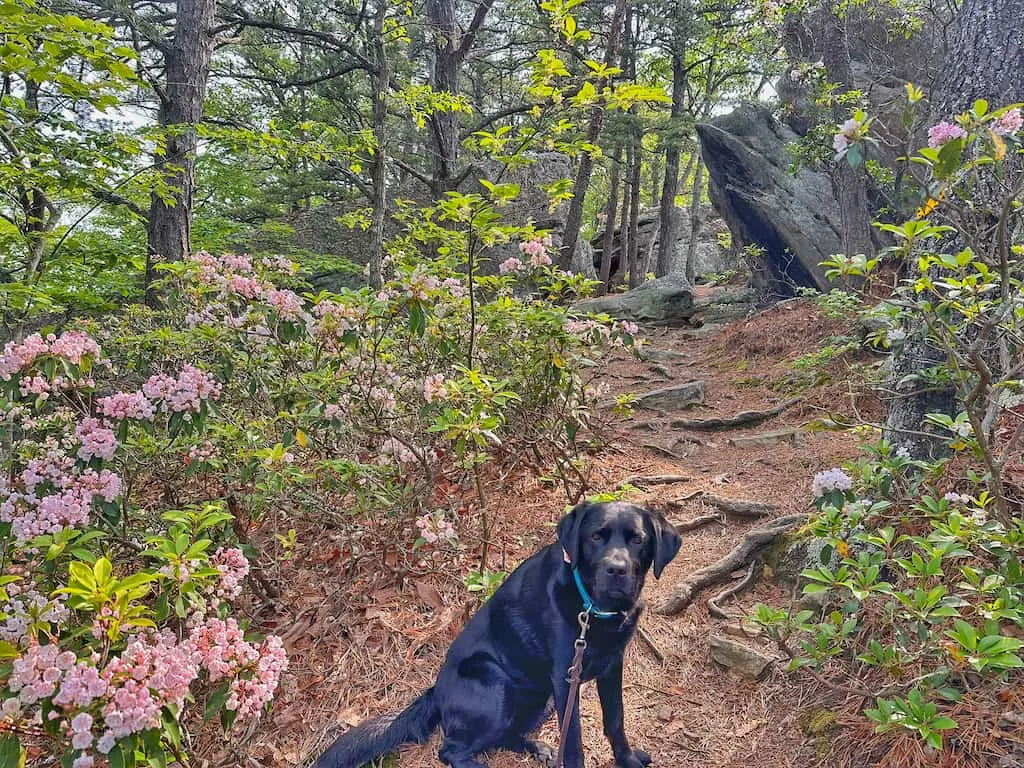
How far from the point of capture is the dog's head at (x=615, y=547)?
2.28 metres

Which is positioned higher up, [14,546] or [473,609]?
[14,546]

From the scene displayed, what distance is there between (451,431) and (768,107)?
Answer: 14415 mm

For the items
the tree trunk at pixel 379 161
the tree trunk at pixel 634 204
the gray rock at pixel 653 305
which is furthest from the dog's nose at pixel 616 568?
the tree trunk at pixel 634 204

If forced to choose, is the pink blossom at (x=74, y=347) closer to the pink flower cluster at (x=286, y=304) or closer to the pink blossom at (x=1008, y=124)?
the pink flower cluster at (x=286, y=304)

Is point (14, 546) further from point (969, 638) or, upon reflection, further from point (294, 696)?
Answer: point (969, 638)

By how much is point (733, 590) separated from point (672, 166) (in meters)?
16.3

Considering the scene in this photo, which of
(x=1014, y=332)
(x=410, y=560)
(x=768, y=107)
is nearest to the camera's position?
(x=1014, y=332)

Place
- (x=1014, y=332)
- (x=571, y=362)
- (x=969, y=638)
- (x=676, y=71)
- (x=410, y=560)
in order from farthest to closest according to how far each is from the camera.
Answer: (x=676, y=71)
(x=571, y=362)
(x=410, y=560)
(x=1014, y=332)
(x=969, y=638)

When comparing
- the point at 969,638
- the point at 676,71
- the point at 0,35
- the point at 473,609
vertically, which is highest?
the point at 676,71

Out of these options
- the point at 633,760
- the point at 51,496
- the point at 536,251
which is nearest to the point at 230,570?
the point at 51,496

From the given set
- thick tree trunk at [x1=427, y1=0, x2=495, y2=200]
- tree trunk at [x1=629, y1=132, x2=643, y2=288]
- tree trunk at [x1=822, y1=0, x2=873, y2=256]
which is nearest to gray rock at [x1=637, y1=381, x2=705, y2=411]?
tree trunk at [x1=822, y1=0, x2=873, y2=256]

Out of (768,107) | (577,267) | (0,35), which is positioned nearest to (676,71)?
(768,107)

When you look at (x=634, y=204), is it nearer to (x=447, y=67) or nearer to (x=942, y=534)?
(x=447, y=67)

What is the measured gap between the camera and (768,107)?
45.3 ft
